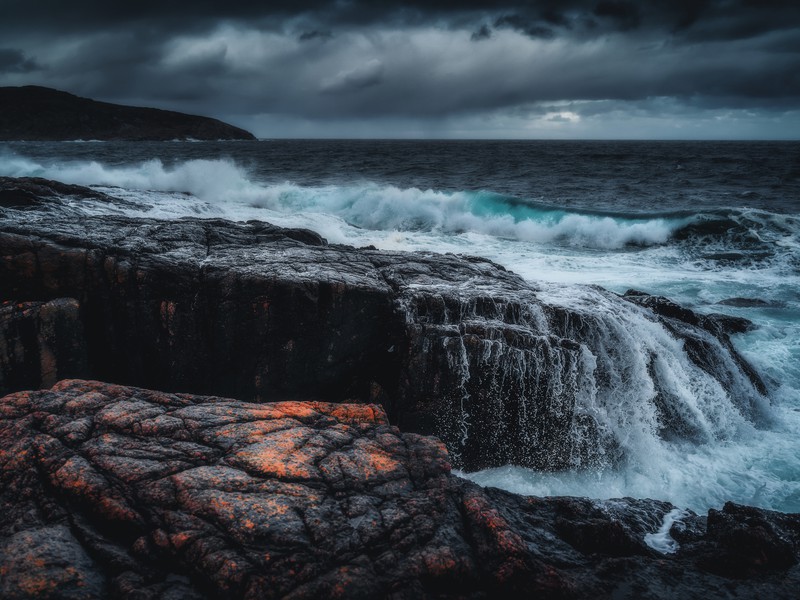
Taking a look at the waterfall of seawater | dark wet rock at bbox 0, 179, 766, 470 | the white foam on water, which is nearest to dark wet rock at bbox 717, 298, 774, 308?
the waterfall of seawater

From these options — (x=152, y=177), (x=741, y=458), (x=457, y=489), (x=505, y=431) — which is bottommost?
(x=741, y=458)

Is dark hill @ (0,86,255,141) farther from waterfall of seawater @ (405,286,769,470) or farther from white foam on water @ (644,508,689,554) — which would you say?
white foam on water @ (644,508,689,554)

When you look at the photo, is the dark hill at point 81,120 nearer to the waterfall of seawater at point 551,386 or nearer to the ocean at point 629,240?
the ocean at point 629,240

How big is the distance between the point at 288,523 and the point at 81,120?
18221 centimetres

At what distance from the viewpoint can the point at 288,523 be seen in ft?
10.5

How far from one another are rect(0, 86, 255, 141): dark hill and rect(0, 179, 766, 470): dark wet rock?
557 ft

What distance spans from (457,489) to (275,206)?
92.3 ft

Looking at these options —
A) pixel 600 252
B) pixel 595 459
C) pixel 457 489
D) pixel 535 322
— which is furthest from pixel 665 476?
pixel 600 252

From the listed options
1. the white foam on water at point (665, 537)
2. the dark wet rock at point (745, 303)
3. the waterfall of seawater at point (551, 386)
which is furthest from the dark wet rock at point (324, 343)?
the dark wet rock at point (745, 303)

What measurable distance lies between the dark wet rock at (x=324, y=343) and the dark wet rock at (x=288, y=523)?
2.52 meters

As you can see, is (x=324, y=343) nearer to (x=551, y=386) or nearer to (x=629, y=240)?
(x=551, y=386)

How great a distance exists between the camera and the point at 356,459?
3.94 meters

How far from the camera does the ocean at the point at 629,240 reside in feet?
23.0

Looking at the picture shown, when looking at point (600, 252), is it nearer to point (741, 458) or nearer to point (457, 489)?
point (741, 458)
